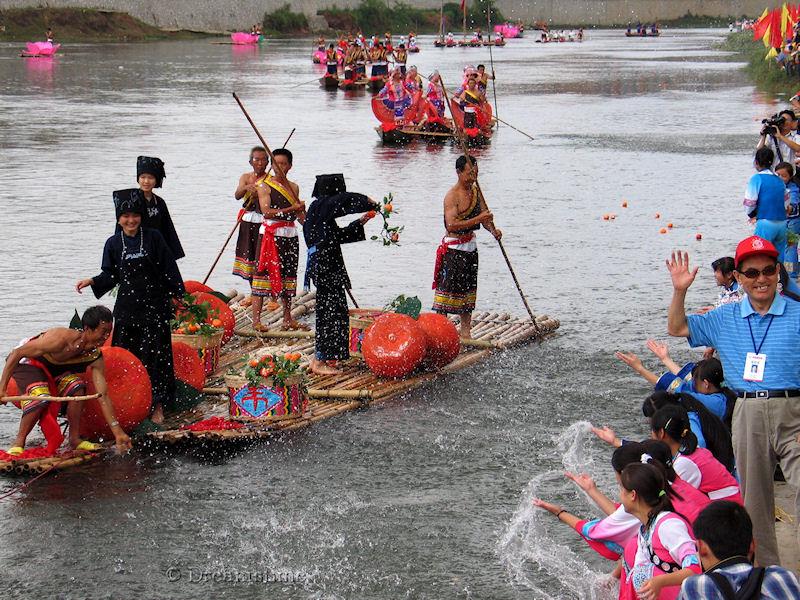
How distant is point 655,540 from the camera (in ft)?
16.3

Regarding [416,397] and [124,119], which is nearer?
[416,397]

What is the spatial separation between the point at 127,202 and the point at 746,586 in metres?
5.32

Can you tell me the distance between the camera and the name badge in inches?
213

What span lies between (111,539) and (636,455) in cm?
289

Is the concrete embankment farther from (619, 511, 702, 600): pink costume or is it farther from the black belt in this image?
(619, 511, 702, 600): pink costume

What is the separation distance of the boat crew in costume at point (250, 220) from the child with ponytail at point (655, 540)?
6373 millimetres

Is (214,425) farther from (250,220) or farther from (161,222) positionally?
(250,220)

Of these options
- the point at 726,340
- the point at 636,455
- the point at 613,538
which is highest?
the point at 726,340

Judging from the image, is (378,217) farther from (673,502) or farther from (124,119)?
(124,119)

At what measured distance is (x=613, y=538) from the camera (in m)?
5.43

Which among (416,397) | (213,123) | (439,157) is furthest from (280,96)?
(416,397)

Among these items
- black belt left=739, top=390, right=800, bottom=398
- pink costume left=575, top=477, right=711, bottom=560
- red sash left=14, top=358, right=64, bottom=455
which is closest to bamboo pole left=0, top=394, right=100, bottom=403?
red sash left=14, top=358, right=64, bottom=455

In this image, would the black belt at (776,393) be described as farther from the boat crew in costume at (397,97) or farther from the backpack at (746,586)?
the boat crew in costume at (397,97)

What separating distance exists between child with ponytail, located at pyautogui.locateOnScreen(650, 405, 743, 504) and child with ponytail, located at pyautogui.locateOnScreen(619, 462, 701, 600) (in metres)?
0.53
